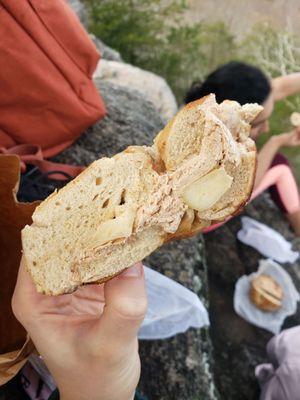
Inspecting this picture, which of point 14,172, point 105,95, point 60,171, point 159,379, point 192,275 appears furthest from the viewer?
point 105,95

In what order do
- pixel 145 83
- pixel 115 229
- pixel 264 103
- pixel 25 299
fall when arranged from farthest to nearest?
1. pixel 145 83
2. pixel 264 103
3. pixel 25 299
4. pixel 115 229

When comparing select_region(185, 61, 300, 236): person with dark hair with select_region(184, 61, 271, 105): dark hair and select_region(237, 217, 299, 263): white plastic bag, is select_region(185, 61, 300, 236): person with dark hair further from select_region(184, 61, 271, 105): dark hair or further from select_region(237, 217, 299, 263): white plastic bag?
select_region(237, 217, 299, 263): white plastic bag

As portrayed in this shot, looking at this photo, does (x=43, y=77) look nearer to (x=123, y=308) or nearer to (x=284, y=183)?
(x=123, y=308)

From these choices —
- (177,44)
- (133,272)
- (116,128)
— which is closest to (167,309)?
(133,272)

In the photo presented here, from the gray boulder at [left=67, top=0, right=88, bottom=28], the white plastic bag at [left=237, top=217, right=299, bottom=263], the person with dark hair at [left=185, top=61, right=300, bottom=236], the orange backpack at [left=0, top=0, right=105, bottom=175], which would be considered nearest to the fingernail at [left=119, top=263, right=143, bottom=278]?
the orange backpack at [left=0, top=0, right=105, bottom=175]

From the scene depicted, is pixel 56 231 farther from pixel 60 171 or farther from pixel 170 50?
pixel 170 50

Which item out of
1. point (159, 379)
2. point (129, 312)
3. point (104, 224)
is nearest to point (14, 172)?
point (104, 224)

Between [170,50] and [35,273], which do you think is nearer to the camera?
[35,273]
